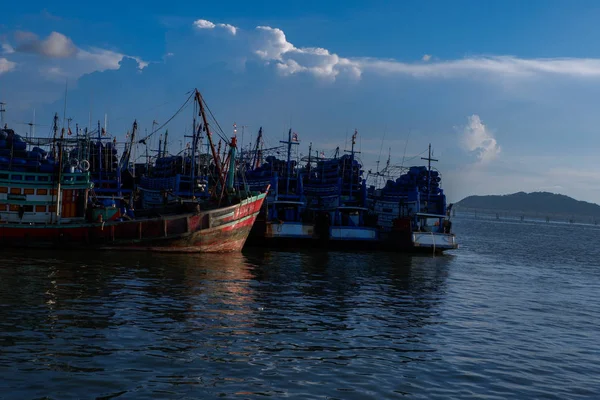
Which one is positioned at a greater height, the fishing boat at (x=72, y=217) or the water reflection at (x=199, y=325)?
the fishing boat at (x=72, y=217)

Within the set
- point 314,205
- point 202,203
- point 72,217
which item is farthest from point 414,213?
point 72,217

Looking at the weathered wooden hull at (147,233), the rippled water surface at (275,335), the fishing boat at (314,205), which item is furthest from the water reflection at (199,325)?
the fishing boat at (314,205)

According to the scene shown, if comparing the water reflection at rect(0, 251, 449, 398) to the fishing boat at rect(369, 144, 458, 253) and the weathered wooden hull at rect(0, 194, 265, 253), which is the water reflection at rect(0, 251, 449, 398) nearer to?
the weathered wooden hull at rect(0, 194, 265, 253)

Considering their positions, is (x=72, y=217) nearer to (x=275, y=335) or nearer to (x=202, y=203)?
(x=202, y=203)

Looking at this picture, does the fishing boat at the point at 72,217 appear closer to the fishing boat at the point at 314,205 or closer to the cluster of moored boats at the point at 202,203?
the cluster of moored boats at the point at 202,203

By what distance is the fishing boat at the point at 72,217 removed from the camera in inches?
1511

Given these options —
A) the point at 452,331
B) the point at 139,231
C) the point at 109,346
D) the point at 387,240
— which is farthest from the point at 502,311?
the point at 387,240

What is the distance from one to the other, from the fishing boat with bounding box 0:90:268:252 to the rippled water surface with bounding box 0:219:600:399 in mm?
4296

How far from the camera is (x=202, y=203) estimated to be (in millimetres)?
44094

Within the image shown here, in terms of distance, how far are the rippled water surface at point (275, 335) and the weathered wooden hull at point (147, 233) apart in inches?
160

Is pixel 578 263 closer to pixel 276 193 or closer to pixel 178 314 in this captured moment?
pixel 276 193

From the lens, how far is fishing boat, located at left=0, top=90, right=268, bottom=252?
126 feet

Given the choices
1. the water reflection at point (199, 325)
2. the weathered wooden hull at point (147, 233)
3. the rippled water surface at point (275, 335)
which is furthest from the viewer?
the weathered wooden hull at point (147, 233)

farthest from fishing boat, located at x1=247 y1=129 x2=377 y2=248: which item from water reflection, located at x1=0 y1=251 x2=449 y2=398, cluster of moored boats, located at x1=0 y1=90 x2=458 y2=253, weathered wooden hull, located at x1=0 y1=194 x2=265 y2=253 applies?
water reflection, located at x1=0 y1=251 x2=449 y2=398
